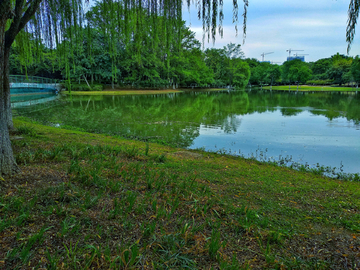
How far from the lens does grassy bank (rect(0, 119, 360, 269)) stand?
229 cm

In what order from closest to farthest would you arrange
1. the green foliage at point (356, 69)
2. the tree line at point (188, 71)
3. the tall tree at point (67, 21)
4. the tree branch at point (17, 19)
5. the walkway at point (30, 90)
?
the tall tree at point (67, 21), the tree branch at point (17, 19), the walkway at point (30, 90), the tree line at point (188, 71), the green foliage at point (356, 69)

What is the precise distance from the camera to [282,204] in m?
4.00

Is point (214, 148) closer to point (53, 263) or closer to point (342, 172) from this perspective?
point (342, 172)

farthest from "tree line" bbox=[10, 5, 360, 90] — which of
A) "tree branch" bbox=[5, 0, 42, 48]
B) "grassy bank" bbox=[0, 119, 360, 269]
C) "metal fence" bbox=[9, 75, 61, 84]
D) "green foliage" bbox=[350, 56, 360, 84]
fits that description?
"grassy bank" bbox=[0, 119, 360, 269]

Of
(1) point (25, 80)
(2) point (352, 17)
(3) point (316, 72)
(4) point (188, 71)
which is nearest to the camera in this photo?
(2) point (352, 17)

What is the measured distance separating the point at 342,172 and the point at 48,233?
7.68m

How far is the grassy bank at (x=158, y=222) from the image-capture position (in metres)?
2.29

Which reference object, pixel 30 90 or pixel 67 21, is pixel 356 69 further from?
pixel 67 21

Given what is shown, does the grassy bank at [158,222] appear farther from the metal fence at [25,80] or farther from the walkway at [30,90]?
the metal fence at [25,80]

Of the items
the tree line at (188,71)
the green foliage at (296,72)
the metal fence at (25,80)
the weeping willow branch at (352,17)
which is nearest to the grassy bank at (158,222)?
the weeping willow branch at (352,17)

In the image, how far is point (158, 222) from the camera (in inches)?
115

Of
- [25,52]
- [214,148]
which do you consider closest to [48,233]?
[25,52]

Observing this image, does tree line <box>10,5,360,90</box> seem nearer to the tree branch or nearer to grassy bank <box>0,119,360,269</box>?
the tree branch

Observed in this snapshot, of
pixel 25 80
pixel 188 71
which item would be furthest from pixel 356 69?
pixel 25 80
